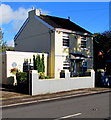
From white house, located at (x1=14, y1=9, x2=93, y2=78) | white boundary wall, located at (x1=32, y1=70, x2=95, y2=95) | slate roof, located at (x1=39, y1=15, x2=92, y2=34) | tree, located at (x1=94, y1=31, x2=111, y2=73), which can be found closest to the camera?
white boundary wall, located at (x1=32, y1=70, x2=95, y2=95)

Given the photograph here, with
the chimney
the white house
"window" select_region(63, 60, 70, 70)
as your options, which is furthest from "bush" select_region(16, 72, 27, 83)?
the chimney

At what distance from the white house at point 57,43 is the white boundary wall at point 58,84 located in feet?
15.4

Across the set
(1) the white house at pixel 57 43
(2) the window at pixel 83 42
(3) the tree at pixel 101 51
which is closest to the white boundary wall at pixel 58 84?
(1) the white house at pixel 57 43

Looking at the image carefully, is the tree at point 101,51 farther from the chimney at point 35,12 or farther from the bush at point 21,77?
the bush at point 21,77

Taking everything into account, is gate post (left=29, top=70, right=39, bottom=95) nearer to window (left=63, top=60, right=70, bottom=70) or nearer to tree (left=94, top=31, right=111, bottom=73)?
window (left=63, top=60, right=70, bottom=70)

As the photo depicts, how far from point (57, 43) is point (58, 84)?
746 cm

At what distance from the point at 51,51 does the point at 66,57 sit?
202 cm

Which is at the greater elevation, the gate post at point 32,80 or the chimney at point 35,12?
the chimney at point 35,12

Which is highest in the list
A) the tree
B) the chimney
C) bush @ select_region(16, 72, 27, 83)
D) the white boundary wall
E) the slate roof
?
the chimney

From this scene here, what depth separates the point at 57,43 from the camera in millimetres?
22422

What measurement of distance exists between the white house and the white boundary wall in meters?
4.69

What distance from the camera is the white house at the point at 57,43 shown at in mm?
22406

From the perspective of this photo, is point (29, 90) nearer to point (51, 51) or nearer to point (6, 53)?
point (6, 53)

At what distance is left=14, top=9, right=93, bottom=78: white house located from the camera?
22.4 m
